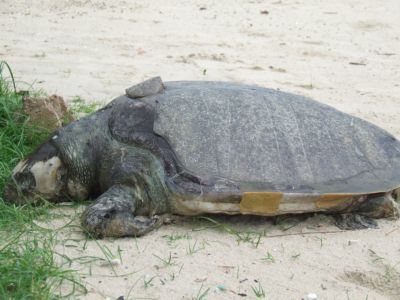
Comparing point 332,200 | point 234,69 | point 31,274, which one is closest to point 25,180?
point 31,274

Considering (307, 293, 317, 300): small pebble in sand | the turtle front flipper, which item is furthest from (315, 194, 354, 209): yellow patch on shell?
the turtle front flipper

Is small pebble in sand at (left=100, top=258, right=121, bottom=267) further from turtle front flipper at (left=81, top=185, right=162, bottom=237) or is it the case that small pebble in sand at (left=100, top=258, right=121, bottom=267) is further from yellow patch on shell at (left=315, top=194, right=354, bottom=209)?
yellow patch on shell at (left=315, top=194, right=354, bottom=209)

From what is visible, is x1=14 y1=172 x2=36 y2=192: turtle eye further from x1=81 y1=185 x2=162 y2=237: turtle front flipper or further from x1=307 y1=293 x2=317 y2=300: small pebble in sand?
x1=307 y1=293 x2=317 y2=300: small pebble in sand

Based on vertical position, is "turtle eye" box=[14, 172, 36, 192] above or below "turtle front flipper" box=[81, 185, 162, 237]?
above

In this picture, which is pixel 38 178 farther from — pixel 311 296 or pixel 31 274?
pixel 311 296

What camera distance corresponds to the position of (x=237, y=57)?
5730 mm

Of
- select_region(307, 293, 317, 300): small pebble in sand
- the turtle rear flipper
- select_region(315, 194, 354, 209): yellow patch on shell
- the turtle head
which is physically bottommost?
the turtle rear flipper

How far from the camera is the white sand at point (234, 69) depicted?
2.32m

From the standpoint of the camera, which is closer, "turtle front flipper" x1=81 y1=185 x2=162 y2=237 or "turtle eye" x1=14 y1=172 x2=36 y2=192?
"turtle front flipper" x1=81 y1=185 x2=162 y2=237

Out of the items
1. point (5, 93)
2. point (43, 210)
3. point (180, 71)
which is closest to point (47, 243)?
point (43, 210)

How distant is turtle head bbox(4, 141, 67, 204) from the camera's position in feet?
9.46

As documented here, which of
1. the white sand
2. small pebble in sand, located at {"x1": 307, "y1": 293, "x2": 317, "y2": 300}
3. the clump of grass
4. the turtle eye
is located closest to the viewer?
the clump of grass

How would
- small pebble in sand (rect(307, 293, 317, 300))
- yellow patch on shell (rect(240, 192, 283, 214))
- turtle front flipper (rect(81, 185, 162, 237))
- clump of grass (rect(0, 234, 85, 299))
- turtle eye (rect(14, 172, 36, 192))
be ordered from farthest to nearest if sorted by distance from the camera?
turtle eye (rect(14, 172, 36, 192)), yellow patch on shell (rect(240, 192, 283, 214)), turtle front flipper (rect(81, 185, 162, 237)), small pebble in sand (rect(307, 293, 317, 300)), clump of grass (rect(0, 234, 85, 299))

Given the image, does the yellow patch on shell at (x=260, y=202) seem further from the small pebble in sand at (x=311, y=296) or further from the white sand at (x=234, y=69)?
the small pebble in sand at (x=311, y=296)
